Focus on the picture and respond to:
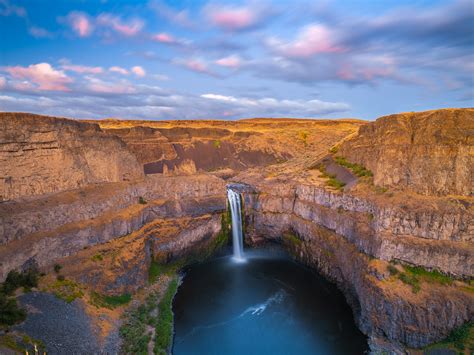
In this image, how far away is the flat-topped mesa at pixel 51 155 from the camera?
26.7 metres

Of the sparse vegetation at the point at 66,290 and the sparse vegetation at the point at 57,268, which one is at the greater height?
the sparse vegetation at the point at 57,268

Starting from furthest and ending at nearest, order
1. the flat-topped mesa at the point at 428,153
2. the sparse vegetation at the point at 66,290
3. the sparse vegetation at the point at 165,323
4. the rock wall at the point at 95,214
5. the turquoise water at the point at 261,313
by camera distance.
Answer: the flat-topped mesa at the point at 428,153
the turquoise water at the point at 261,313
the rock wall at the point at 95,214
the sparse vegetation at the point at 66,290
the sparse vegetation at the point at 165,323

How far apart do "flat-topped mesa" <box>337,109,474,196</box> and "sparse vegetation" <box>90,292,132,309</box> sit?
23677 mm

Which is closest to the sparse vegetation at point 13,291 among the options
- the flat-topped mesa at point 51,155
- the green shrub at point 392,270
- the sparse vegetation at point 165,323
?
the flat-topped mesa at point 51,155

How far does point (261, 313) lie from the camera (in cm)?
3031

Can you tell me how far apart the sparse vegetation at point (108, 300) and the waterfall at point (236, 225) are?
15.5m

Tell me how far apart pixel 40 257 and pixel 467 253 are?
2995 centimetres

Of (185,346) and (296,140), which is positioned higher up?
(296,140)

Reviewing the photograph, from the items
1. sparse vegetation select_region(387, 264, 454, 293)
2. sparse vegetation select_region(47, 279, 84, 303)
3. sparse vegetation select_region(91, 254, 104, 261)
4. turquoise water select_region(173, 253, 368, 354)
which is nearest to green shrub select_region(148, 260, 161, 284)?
turquoise water select_region(173, 253, 368, 354)

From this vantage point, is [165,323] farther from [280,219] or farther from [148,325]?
[280,219]

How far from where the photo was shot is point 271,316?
2989cm

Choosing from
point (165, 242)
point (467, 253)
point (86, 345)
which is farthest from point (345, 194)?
point (86, 345)

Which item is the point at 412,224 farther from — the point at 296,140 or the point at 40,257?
the point at 296,140

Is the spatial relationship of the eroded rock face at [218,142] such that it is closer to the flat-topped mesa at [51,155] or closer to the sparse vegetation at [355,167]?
the flat-topped mesa at [51,155]
